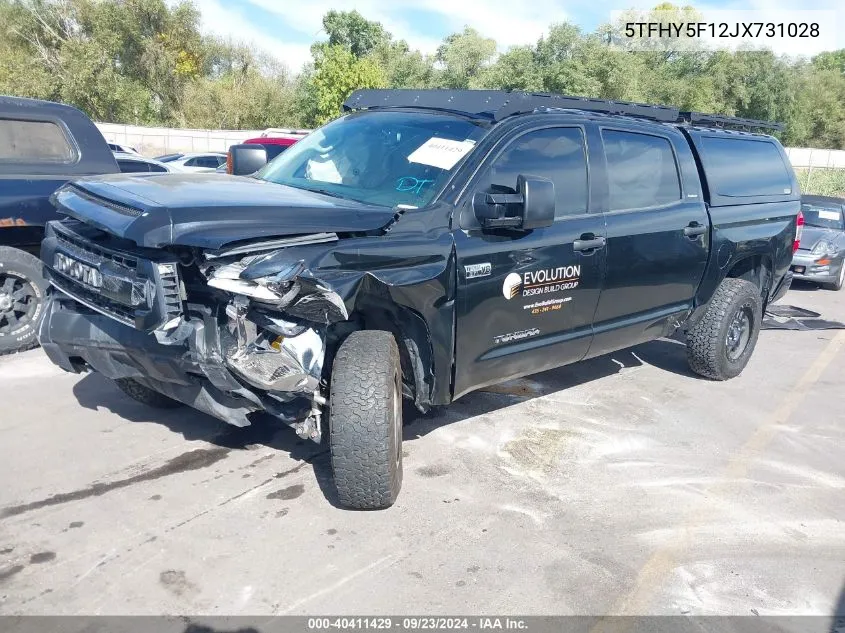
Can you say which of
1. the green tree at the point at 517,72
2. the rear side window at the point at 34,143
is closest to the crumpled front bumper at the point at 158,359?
the rear side window at the point at 34,143

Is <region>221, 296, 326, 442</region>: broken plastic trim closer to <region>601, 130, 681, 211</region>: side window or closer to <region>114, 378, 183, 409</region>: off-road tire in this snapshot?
<region>114, 378, 183, 409</region>: off-road tire

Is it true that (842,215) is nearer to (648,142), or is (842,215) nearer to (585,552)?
(648,142)

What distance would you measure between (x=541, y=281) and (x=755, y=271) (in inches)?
122

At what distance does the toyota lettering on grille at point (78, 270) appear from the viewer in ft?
11.7

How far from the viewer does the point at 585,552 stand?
3.51 meters

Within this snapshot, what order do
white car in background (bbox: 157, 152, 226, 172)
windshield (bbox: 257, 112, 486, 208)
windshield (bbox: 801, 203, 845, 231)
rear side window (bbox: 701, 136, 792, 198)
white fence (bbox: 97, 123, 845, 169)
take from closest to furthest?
windshield (bbox: 257, 112, 486, 208)
rear side window (bbox: 701, 136, 792, 198)
windshield (bbox: 801, 203, 845, 231)
white car in background (bbox: 157, 152, 226, 172)
white fence (bbox: 97, 123, 845, 169)

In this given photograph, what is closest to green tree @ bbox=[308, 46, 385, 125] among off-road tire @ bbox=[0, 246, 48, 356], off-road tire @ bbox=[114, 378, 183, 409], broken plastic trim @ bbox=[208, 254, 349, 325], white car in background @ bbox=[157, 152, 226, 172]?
white car in background @ bbox=[157, 152, 226, 172]

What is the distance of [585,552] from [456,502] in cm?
73

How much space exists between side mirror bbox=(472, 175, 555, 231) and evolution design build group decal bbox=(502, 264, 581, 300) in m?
0.34

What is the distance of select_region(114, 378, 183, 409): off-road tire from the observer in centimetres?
466

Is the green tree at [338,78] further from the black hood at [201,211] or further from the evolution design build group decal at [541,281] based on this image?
the black hood at [201,211]

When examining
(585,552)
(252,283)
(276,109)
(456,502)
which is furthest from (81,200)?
(276,109)

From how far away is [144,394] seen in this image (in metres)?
4.72

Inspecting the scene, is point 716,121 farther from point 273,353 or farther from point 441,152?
point 273,353
